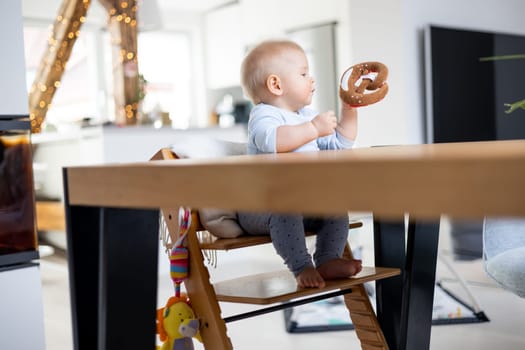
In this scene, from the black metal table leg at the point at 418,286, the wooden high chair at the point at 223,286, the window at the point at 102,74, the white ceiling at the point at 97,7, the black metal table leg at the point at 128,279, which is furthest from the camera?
the window at the point at 102,74

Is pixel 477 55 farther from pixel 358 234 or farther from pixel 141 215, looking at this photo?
pixel 141 215

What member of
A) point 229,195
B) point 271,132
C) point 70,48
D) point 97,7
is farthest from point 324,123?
point 97,7

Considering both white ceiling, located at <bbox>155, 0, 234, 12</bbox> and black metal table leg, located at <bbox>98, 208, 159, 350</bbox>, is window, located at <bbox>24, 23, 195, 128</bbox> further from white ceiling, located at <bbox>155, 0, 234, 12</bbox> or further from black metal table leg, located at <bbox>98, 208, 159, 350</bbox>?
black metal table leg, located at <bbox>98, 208, 159, 350</bbox>

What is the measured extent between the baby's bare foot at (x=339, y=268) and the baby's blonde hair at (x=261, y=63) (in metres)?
0.44

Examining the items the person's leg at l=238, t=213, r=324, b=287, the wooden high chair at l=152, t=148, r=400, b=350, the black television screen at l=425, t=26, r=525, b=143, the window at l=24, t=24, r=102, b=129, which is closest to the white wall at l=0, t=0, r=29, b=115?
the wooden high chair at l=152, t=148, r=400, b=350

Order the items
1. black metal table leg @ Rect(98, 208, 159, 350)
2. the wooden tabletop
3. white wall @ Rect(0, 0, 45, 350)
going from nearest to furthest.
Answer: the wooden tabletop, black metal table leg @ Rect(98, 208, 159, 350), white wall @ Rect(0, 0, 45, 350)

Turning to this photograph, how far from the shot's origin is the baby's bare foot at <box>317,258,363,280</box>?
4.98 ft

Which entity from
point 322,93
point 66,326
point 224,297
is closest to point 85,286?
point 224,297

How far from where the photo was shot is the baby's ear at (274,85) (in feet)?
5.25

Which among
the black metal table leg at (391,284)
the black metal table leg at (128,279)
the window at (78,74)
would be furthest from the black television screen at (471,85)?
the window at (78,74)

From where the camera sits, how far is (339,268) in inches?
59.9

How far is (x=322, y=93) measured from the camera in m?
5.82

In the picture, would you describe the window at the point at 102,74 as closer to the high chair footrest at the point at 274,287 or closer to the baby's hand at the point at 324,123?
the high chair footrest at the point at 274,287

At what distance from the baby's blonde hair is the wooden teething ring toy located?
274 millimetres
